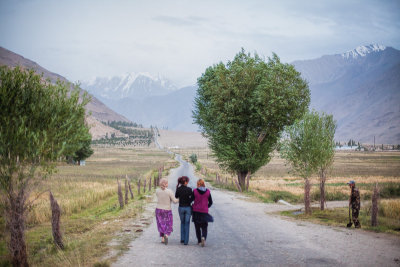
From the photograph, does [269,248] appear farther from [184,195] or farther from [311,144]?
[311,144]

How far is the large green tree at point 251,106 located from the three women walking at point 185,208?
2156cm

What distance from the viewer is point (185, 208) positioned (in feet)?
41.9

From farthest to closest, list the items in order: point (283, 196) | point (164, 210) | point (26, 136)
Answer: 1. point (283, 196)
2. point (164, 210)
3. point (26, 136)

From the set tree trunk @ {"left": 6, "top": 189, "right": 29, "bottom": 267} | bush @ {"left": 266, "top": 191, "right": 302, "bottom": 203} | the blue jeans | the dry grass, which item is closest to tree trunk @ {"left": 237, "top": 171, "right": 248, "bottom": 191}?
bush @ {"left": 266, "top": 191, "right": 302, "bottom": 203}

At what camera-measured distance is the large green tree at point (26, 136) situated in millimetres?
10422

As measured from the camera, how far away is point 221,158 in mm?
38531

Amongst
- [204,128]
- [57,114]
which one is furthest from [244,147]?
[57,114]

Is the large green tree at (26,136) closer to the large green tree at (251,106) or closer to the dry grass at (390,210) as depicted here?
the dry grass at (390,210)

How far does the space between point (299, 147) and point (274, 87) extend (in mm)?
10992

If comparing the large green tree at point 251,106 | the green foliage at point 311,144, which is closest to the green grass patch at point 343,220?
the green foliage at point 311,144

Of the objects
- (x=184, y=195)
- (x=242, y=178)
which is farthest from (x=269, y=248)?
(x=242, y=178)

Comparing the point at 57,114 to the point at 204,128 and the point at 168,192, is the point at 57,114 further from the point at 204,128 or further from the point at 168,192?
the point at 204,128

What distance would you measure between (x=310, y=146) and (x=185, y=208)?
1334 centimetres

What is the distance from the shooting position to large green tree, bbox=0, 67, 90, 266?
34.2 feet
